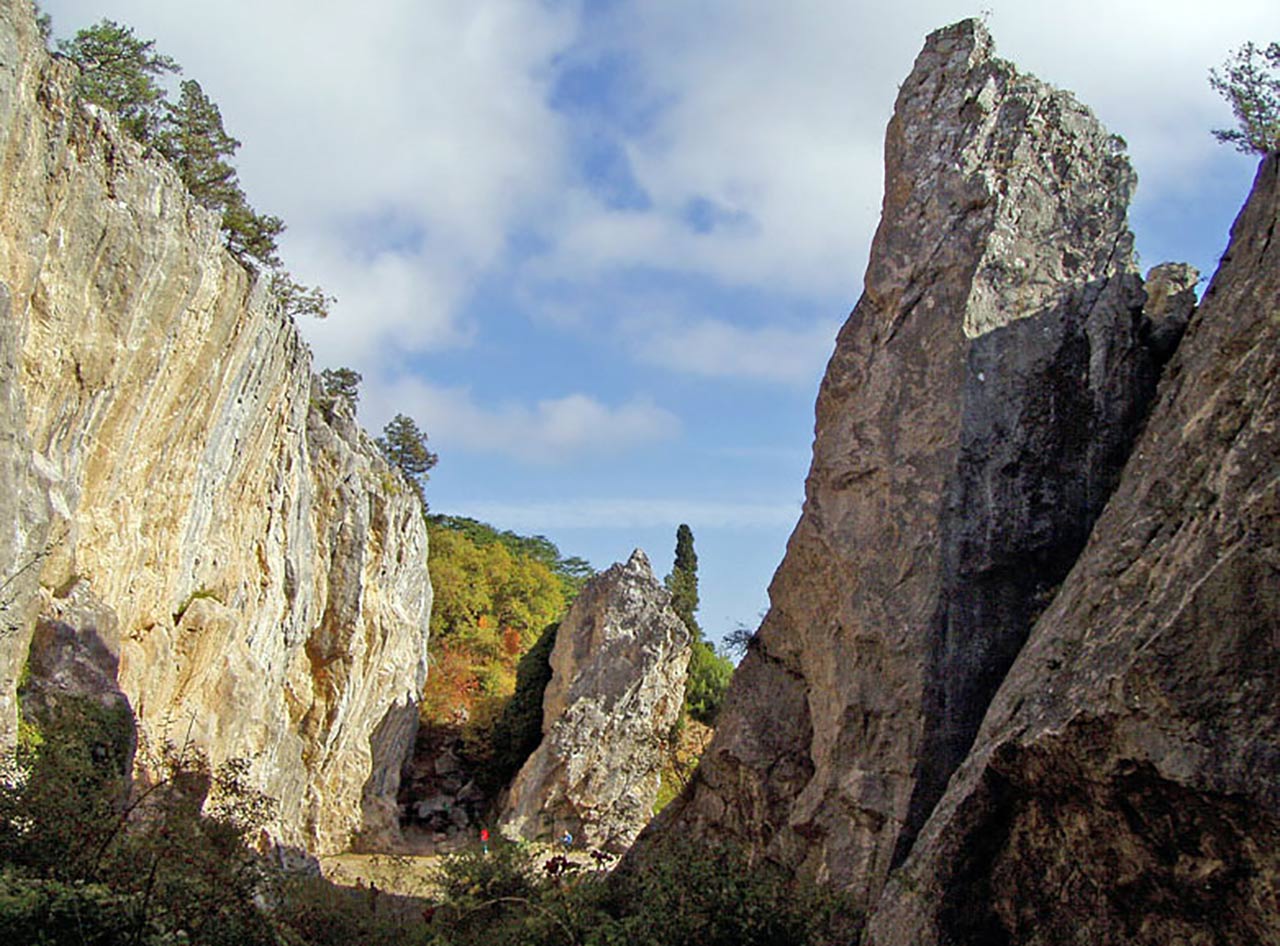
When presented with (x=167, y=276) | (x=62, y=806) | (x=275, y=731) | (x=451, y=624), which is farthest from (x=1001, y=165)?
(x=451, y=624)

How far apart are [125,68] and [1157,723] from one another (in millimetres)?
23154

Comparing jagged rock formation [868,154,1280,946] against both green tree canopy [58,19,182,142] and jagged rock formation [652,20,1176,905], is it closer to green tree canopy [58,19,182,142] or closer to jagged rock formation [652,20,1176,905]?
jagged rock formation [652,20,1176,905]

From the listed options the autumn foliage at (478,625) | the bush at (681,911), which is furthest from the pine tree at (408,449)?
the bush at (681,911)

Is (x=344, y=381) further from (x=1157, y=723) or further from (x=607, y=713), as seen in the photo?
(x=1157, y=723)

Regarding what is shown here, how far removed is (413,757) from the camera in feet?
111

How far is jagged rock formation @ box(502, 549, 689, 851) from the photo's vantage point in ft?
91.8

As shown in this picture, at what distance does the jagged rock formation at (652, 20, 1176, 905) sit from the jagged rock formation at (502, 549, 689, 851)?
653 inches

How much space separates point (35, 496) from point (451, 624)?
105ft

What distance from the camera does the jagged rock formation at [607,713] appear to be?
2798cm

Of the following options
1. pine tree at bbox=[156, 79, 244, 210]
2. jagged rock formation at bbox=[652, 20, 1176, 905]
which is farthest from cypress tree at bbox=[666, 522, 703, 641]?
jagged rock formation at bbox=[652, 20, 1176, 905]

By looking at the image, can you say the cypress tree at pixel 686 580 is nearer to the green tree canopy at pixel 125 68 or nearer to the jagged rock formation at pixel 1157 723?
the green tree canopy at pixel 125 68

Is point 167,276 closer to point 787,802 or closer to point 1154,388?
point 787,802

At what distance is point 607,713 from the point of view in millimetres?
29000

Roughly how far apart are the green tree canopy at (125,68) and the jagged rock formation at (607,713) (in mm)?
15986
